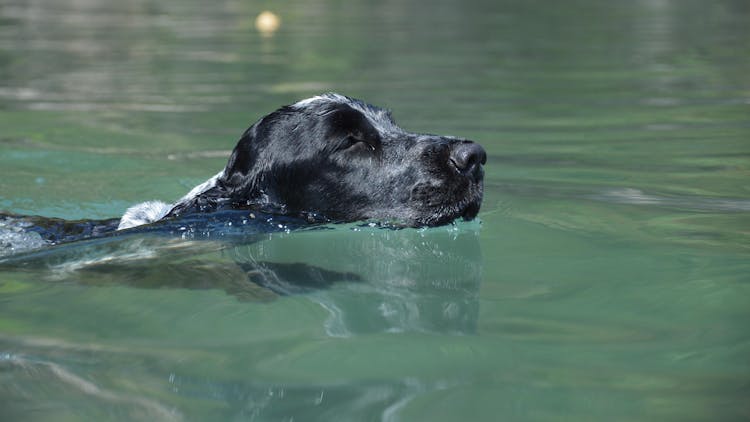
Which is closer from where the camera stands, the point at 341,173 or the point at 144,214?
the point at 341,173

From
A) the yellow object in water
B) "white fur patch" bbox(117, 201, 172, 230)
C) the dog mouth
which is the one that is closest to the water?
the dog mouth

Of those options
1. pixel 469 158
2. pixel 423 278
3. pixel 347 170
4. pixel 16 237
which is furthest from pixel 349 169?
pixel 16 237

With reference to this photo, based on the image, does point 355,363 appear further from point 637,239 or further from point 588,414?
point 637,239

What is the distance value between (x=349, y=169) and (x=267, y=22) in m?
19.1

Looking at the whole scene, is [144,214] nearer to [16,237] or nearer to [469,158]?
[16,237]

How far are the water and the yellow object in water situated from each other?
9.78 meters

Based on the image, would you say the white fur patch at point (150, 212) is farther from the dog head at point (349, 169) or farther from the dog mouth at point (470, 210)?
the dog mouth at point (470, 210)

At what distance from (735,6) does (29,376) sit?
24463 mm

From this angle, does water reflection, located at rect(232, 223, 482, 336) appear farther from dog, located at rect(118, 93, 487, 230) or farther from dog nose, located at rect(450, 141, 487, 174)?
dog nose, located at rect(450, 141, 487, 174)

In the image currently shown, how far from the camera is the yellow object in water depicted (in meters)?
22.0

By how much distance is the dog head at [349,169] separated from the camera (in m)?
5.54

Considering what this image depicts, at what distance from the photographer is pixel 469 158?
546 cm

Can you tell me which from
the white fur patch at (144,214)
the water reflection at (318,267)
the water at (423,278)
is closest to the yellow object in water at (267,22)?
the water at (423,278)

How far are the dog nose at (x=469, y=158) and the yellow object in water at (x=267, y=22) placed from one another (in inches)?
637
